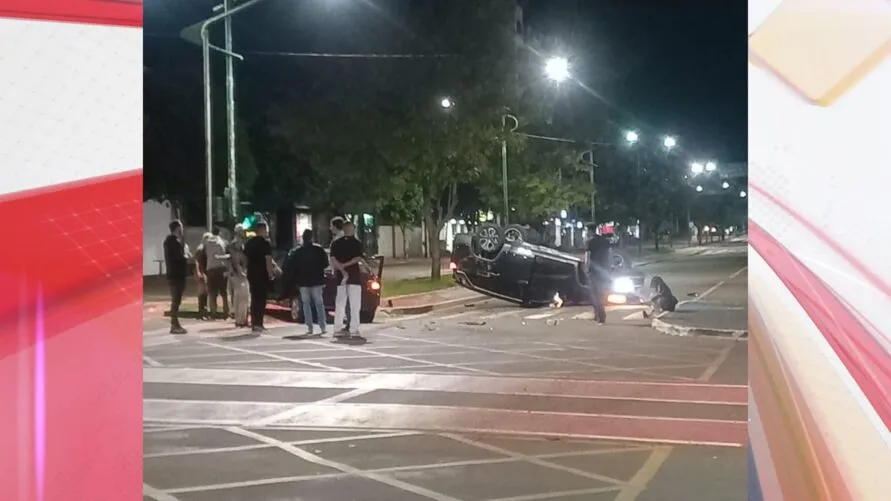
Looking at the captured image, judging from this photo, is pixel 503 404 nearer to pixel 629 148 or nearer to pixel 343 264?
pixel 343 264

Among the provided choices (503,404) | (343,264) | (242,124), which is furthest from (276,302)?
(242,124)

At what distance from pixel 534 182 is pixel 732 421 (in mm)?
27739

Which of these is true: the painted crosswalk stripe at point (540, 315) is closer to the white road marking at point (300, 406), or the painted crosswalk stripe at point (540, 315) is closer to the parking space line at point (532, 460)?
the white road marking at point (300, 406)

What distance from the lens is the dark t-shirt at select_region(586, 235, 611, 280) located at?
16844 millimetres

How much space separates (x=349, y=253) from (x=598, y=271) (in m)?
5.24

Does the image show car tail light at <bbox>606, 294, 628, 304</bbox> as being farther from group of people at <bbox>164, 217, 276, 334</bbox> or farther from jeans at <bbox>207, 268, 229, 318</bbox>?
jeans at <bbox>207, 268, 229, 318</bbox>

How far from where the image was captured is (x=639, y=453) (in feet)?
23.9

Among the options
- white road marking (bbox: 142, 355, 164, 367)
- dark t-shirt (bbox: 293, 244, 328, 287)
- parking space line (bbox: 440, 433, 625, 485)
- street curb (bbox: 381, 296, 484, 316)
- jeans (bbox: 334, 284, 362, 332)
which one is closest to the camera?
parking space line (bbox: 440, 433, 625, 485)

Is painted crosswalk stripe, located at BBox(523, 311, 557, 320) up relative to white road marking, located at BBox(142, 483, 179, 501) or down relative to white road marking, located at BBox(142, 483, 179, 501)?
up


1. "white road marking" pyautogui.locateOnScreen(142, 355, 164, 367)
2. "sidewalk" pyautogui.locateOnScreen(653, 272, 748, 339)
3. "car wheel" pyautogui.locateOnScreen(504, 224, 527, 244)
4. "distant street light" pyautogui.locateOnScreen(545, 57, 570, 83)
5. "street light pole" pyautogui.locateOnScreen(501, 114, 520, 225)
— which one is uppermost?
"distant street light" pyautogui.locateOnScreen(545, 57, 570, 83)

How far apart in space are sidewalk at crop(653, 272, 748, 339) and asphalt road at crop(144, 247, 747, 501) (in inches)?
27.3

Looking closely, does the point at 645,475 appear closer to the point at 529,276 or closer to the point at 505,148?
the point at 529,276

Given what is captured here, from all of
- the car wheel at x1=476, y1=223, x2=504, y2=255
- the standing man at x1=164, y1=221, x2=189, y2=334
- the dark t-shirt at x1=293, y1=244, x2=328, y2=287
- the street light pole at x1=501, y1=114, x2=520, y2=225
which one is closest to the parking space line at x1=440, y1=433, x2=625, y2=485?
the dark t-shirt at x1=293, y1=244, x2=328, y2=287

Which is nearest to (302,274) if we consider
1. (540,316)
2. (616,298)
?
(540,316)
